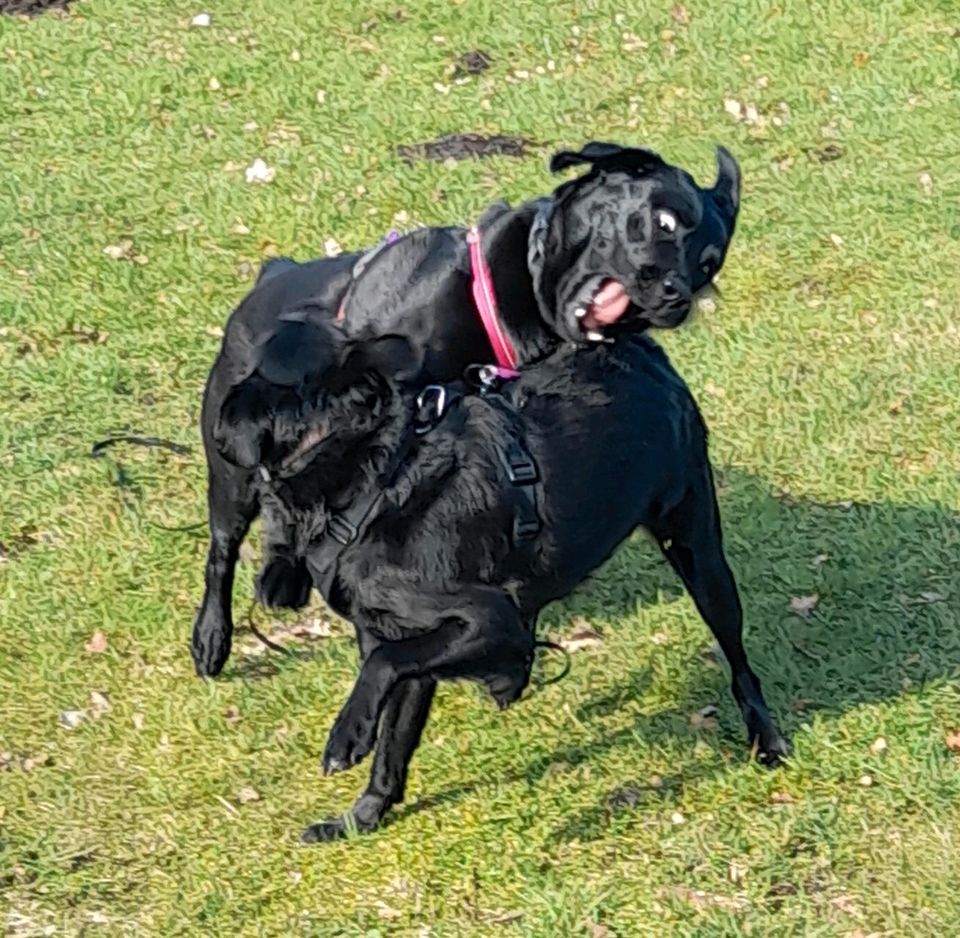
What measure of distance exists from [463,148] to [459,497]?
5.20 meters

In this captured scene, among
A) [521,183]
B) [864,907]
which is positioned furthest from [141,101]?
[864,907]

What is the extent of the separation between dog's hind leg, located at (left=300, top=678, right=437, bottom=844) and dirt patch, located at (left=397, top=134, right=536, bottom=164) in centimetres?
490

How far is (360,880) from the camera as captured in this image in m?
4.68

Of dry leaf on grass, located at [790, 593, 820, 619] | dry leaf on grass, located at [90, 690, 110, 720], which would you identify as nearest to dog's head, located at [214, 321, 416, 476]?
dry leaf on grass, located at [90, 690, 110, 720]

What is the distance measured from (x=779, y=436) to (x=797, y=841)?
233 cm

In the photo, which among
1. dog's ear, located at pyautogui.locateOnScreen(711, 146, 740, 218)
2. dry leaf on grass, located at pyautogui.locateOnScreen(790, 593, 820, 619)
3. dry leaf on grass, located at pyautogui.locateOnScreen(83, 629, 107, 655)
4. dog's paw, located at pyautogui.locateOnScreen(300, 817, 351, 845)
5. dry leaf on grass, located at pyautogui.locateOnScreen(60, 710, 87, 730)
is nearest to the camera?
dog's paw, located at pyautogui.locateOnScreen(300, 817, 351, 845)

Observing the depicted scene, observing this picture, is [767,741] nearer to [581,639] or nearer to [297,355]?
[581,639]

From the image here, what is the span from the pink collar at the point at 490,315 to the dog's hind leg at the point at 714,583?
25.3 inches

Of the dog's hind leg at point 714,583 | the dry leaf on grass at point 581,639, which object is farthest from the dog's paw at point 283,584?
the dry leaf on grass at point 581,639

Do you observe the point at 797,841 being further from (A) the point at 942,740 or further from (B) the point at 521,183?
(B) the point at 521,183

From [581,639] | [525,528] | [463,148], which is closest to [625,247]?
[525,528]

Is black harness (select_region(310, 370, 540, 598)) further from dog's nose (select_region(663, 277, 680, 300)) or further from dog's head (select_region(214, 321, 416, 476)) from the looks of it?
dog's nose (select_region(663, 277, 680, 300))

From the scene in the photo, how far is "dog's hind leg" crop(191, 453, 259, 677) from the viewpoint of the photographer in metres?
5.23

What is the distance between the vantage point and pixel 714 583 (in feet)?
16.3
